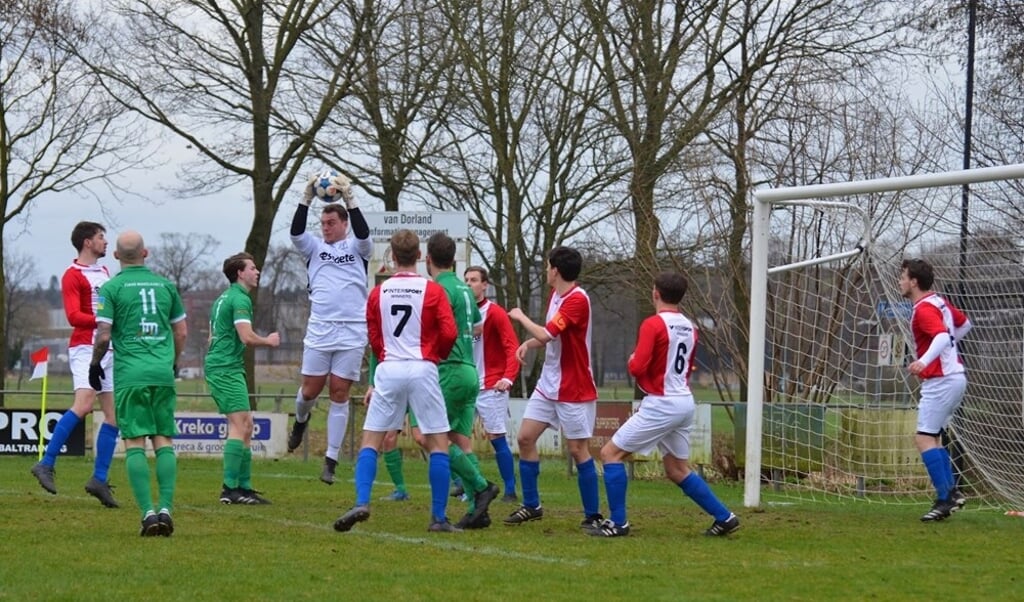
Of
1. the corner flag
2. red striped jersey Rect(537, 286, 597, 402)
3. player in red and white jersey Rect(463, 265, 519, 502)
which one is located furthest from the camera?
the corner flag

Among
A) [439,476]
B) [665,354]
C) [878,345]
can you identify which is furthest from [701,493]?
[878,345]

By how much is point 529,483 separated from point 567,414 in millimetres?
836

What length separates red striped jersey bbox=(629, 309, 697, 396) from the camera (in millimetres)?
9273

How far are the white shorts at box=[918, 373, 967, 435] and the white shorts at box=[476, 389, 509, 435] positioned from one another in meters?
3.58

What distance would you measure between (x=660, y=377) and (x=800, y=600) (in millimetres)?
2681

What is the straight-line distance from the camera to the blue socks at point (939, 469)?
11.3 metres

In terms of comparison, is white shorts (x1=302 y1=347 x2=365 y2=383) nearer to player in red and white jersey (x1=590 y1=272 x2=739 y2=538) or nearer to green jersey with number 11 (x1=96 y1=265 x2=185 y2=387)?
green jersey with number 11 (x1=96 y1=265 x2=185 y2=387)

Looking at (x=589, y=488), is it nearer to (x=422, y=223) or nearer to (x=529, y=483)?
(x=529, y=483)

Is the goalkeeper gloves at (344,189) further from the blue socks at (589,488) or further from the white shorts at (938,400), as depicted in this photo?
the white shorts at (938,400)

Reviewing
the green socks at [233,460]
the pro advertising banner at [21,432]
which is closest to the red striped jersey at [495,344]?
the green socks at [233,460]

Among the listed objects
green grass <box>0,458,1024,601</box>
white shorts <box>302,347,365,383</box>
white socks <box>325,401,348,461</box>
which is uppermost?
white shorts <box>302,347,365,383</box>

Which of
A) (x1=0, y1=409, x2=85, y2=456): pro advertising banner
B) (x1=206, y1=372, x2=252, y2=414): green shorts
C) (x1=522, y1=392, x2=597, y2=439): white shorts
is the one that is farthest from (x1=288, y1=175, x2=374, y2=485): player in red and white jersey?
(x1=0, y1=409, x2=85, y2=456): pro advertising banner

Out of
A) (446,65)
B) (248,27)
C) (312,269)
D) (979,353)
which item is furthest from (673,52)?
(312,269)

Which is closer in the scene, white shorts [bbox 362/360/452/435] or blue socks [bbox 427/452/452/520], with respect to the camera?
white shorts [bbox 362/360/452/435]
